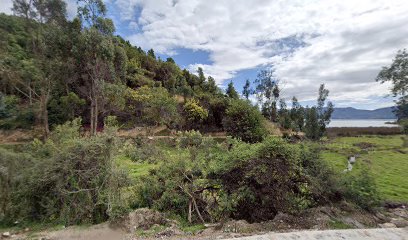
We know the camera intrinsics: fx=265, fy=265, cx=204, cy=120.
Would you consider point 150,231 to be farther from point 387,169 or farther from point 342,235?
point 387,169

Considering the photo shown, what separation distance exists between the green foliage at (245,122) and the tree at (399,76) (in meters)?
14.5

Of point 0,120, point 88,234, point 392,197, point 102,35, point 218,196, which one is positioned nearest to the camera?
point 88,234

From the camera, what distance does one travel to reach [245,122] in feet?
78.4

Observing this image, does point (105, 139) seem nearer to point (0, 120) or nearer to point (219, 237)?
point (219, 237)

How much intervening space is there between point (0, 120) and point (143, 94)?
1498 cm

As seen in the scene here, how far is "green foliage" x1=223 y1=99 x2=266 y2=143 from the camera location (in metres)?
23.6

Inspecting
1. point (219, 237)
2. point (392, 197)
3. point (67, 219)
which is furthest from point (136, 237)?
point (392, 197)

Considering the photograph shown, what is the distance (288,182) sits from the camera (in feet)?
26.7

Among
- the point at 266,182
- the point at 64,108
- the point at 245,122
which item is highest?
the point at 64,108

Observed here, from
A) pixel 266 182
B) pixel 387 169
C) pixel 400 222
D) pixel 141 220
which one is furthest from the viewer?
pixel 387 169

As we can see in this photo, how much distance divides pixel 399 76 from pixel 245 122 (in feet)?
50.7

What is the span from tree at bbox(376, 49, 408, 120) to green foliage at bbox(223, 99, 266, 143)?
14470 millimetres

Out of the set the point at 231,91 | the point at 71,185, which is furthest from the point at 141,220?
the point at 231,91

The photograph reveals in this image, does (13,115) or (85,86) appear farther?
(13,115)
